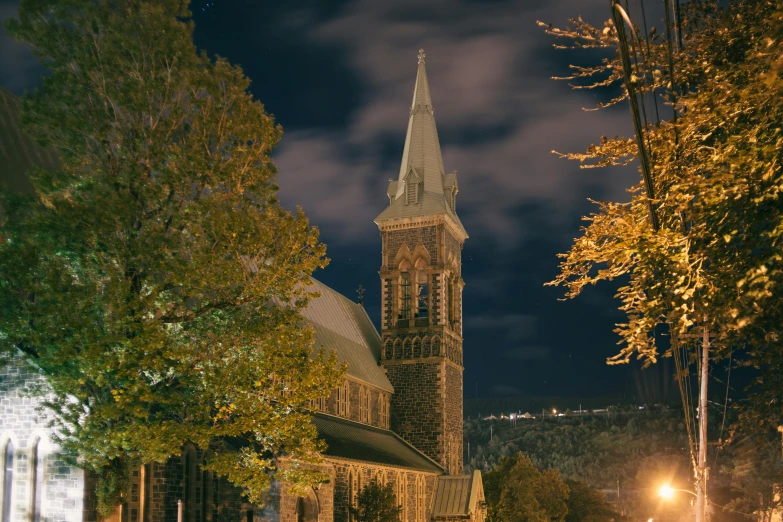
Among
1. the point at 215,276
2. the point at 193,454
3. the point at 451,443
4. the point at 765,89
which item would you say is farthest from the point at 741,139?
the point at 451,443

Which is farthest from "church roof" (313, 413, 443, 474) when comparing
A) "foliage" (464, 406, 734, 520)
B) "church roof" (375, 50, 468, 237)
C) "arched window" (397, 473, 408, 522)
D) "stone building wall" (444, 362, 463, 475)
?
"foliage" (464, 406, 734, 520)

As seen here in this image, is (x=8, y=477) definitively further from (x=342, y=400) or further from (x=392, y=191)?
(x=392, y=191)

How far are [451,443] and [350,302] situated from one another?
11.4m

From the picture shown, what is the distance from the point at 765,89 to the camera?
1157cm

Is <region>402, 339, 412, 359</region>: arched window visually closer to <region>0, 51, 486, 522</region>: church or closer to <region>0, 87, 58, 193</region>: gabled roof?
<region>0, 51, 486, 522</region>: church

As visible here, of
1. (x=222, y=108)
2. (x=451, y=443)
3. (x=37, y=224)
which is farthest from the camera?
(x=451, y=443)

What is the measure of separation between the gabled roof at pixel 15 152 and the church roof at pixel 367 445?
1606cm

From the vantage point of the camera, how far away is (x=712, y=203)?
11859 mm

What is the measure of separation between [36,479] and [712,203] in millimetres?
19981

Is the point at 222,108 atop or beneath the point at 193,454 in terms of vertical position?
atop

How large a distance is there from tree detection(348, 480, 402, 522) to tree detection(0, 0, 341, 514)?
16391 mm

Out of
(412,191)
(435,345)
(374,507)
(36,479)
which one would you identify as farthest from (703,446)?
(412,191)

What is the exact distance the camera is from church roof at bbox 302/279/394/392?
4938cm

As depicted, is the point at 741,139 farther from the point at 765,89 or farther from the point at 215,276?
the point at 215,276
